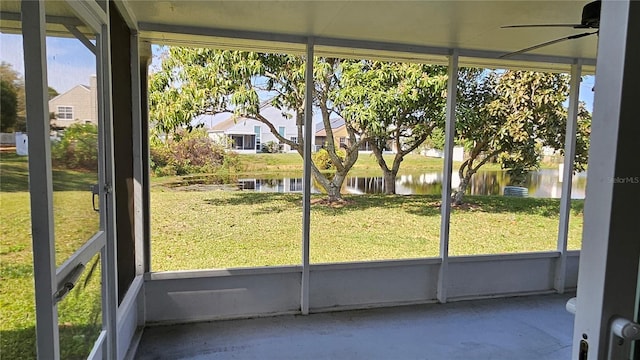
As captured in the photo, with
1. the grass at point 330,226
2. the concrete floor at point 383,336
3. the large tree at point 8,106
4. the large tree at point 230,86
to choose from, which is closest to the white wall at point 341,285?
the concrete floor at point 383,336

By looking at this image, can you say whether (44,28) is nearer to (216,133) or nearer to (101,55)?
(101,55)

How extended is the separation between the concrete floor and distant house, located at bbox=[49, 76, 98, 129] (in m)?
1.75

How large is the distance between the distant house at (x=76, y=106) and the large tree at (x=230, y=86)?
234cm

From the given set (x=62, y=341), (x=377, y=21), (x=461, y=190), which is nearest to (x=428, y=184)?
(x=461, y=190)

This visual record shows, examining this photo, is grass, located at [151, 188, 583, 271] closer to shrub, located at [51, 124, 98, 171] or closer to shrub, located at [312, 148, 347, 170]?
shrub, located at [312, 148, 347, 170]

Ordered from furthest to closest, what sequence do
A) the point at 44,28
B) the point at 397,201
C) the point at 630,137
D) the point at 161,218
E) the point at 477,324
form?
the point at 397,201 < the point at 161,218 < the point at 477,324 < the point at 44,28 < the point at 630,137

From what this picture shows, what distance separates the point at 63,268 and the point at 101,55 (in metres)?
1.04

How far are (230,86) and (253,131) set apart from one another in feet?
1.94

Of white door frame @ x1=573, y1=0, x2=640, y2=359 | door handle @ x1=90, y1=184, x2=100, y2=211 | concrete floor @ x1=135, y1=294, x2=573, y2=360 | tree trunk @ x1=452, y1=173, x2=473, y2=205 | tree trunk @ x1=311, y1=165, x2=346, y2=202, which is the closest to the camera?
white door frame @ x1=573, y1=0, x2=640, y2=359

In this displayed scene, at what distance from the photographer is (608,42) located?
0.61m

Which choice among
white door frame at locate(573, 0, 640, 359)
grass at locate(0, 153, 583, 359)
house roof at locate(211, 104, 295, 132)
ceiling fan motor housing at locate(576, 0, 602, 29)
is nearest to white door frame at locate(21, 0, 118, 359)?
white door frame at locate(573, 0, 640, 359)

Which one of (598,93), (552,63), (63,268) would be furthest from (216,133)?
(598,93)

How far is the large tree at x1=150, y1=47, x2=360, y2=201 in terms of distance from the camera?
4352 mm

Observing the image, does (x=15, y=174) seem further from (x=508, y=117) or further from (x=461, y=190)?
(x=508, y=117)
